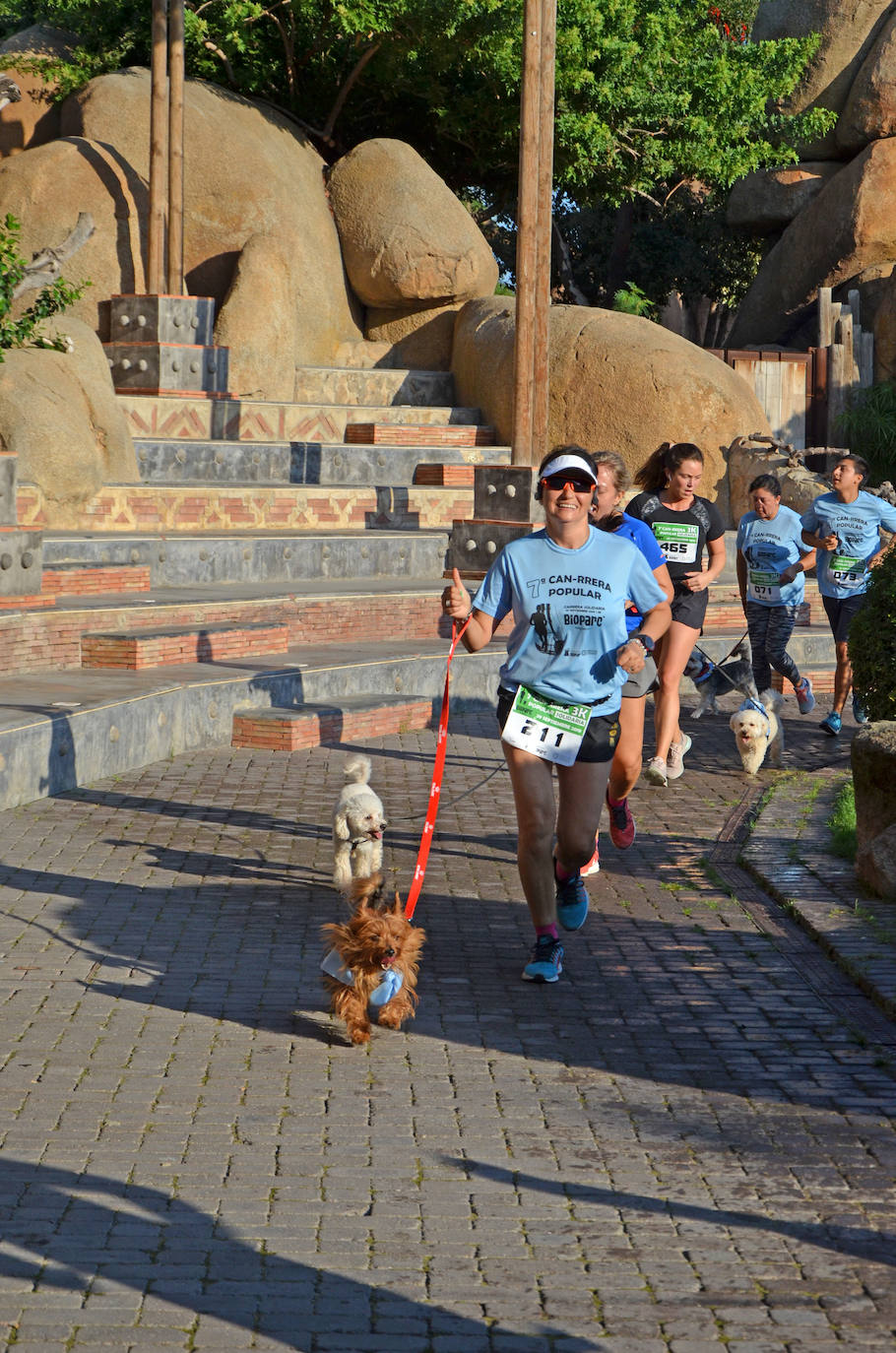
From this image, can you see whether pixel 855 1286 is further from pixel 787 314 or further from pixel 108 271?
pixel 787 314

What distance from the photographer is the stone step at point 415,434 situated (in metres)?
20.9

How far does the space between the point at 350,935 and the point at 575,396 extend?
58.2ft

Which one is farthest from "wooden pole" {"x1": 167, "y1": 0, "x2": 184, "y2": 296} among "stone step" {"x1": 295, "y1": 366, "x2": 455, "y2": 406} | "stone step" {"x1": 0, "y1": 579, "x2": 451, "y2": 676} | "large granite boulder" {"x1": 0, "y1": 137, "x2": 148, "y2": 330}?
"stone step" {"x1": 0, "y1": 579, "x2": 451, "y2": 676}

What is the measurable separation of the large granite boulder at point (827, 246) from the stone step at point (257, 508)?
1518 centimetres

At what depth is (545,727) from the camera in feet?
20.2

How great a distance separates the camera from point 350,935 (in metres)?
5.48

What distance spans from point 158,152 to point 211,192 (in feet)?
6.75

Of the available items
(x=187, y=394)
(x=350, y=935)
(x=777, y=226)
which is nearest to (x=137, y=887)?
(x=350, y=935)

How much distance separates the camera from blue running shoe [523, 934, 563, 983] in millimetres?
6250

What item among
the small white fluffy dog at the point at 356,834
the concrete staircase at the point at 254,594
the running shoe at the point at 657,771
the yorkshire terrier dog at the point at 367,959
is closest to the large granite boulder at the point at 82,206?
the concrete staircase at the point at 254,594

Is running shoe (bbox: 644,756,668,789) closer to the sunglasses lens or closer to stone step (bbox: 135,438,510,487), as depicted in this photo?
the sunglasses lens

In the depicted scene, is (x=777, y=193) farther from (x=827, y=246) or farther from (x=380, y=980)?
Answer: (x=380, y=980)

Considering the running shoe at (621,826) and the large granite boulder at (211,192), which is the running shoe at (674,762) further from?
the large granite boulder at (211,192)

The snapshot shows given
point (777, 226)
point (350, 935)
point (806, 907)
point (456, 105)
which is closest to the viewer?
point (350, 935)
